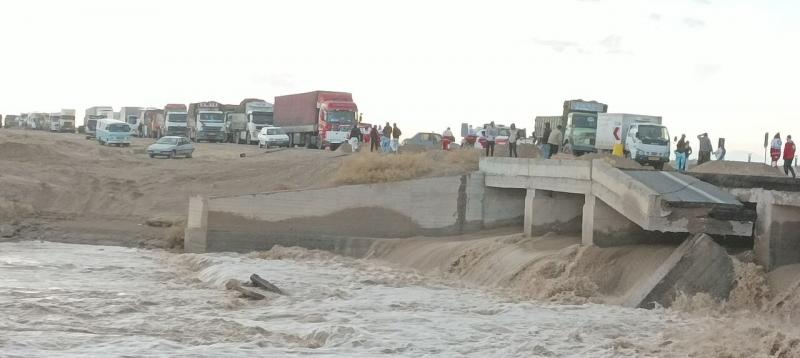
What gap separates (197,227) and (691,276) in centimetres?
1373

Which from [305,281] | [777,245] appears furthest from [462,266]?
[777,245]

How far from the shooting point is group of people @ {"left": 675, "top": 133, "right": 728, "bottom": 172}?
35.3m

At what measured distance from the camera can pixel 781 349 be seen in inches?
572

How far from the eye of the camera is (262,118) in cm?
6662

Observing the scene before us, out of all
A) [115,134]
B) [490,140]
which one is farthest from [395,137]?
[115,134]

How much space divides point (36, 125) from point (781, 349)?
94.5m

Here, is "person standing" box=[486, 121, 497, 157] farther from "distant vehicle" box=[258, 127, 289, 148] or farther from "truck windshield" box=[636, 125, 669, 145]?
"distant vehicle" box=[258, 127, 289, 148]

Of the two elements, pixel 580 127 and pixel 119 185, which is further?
pixel 580 127

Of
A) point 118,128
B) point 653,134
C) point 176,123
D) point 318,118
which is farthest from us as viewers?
point 176,123

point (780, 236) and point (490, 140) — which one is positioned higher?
point (490, 140)

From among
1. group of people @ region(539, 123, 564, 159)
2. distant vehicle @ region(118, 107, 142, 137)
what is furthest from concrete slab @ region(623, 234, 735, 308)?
distant vehicle @ region(118, 107, 142, 137)

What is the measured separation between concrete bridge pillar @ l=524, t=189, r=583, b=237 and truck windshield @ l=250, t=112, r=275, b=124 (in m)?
41.0

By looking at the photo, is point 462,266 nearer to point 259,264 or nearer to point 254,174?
point 259,264

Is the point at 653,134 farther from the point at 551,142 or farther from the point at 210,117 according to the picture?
the point at 210,117
